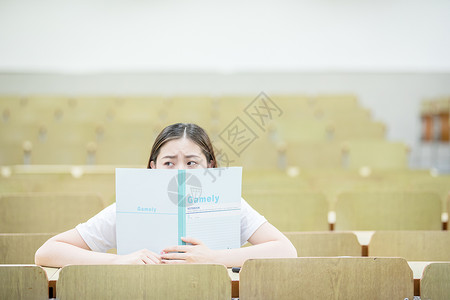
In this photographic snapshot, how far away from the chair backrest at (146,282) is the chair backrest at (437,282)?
519mm

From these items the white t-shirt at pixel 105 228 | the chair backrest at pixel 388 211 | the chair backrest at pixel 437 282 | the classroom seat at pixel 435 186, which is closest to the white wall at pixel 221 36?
the classroom seat at pixel 435 186

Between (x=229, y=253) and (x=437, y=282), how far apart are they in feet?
1.81

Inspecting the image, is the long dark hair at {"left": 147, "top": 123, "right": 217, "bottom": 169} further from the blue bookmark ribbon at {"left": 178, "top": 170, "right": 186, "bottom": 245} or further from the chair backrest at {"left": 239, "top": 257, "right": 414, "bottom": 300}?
the chair backrest at {"left": 239, "top": 257, "right": 414, "bottom": 300}

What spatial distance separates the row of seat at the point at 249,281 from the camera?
3.96ft

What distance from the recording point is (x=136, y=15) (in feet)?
18.5

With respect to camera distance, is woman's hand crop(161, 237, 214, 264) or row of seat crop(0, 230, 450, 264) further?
row of seat crop(0, 230, 450, 264)

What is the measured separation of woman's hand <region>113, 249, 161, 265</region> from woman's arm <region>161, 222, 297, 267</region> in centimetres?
2

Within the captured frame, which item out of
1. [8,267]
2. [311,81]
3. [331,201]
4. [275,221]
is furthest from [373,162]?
[8,267]

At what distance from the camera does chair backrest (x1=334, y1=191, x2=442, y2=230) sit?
226 cm

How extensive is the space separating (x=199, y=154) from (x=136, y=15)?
177 inches

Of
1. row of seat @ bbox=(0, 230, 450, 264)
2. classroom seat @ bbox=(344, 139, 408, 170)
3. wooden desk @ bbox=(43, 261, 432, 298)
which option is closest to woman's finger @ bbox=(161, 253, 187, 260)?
wooden desk @ bbox=(43, 261, 432, 298)

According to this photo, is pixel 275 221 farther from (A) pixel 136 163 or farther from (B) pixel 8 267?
(A) pixel 136 163

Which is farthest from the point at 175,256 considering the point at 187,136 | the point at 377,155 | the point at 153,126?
the point at 153,126

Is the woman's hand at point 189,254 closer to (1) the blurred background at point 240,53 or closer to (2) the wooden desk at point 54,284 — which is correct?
(2) the wooden desk at point 54,284
